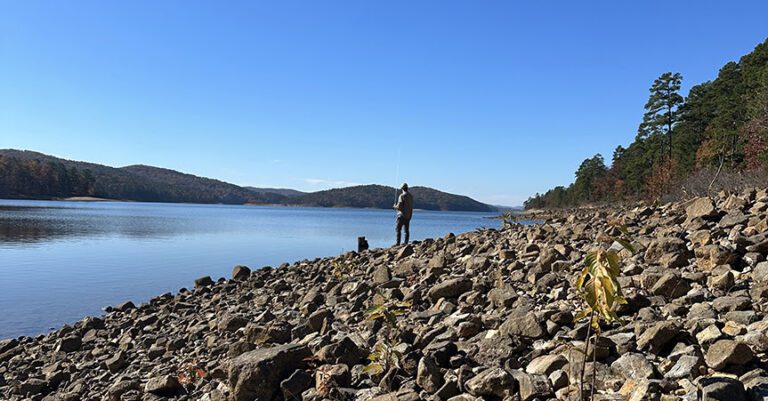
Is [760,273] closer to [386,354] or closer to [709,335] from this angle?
[709,335]

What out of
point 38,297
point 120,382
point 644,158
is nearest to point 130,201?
point 644,158

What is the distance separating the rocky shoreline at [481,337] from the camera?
15.9 ft

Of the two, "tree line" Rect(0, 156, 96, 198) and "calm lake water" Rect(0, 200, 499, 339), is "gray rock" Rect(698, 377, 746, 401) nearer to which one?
"calm lake water" Rect(0, 200, 499, 339)

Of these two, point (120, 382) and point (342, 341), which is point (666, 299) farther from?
point (120, 382)

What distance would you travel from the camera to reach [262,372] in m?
6.29

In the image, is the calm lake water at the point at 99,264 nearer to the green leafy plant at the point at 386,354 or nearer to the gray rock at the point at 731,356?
the green leafy plant at the point at 386,354

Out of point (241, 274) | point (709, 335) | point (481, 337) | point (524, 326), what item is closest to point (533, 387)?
point (524, 326)

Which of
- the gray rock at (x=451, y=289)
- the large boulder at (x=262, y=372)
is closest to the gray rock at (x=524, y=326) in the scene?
the gray rock at (x=451, y=289)

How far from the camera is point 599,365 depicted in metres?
4.97

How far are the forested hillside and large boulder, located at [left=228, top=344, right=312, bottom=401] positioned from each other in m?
24.2

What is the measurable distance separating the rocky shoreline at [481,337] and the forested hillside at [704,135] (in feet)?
63.6

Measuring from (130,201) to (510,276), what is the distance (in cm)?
21236

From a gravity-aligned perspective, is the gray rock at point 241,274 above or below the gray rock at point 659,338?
below

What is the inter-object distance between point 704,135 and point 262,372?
67139mm
